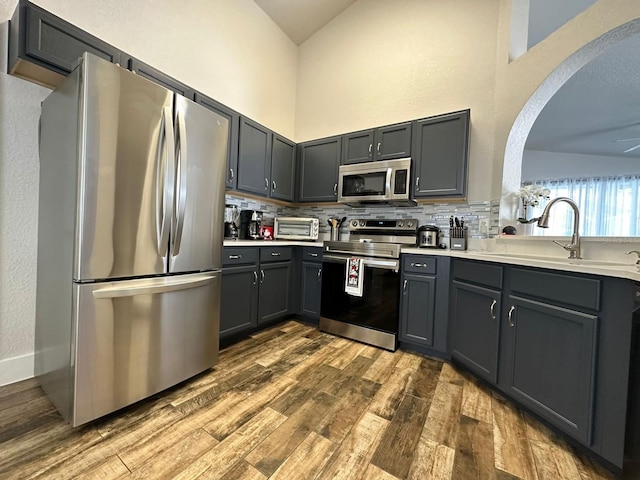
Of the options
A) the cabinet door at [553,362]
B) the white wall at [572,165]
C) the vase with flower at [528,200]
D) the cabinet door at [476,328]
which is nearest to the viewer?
the cabinet door at [553,362]

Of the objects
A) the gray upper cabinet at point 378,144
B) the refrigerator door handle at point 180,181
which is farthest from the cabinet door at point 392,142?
the refrigerator door handle at point 180,181

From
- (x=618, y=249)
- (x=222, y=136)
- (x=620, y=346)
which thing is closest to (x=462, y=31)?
(x=618, y=249)

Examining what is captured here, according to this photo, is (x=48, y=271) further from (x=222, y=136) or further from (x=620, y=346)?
(x=620, y=346)

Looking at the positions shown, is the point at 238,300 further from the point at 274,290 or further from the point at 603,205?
the point at 603,205

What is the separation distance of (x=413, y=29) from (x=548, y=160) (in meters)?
4.27

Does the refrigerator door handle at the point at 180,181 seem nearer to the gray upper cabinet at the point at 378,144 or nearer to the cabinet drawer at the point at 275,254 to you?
the cabinet drawer at the point at 275,254

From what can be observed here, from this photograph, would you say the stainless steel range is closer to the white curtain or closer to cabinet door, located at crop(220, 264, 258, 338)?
cabinet door, located at crop(220, 264, 258, 338)

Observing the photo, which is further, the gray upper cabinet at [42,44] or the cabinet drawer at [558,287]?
Result: the gray upper cabinet at [42,44]

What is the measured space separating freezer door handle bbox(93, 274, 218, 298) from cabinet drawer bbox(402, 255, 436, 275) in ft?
5.48

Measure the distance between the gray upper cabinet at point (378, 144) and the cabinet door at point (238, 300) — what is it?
1.72 meters

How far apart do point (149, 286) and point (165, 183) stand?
586mm

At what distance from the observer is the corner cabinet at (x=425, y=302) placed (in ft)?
7.53

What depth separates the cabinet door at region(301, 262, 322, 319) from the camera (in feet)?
9.76

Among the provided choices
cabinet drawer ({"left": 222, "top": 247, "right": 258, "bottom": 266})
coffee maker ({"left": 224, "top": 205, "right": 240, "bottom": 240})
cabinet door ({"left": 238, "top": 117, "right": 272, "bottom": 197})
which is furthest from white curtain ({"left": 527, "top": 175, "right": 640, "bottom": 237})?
coffee maker ({"left": 224, "top": 205, "right": 240, "bottom": 240})
